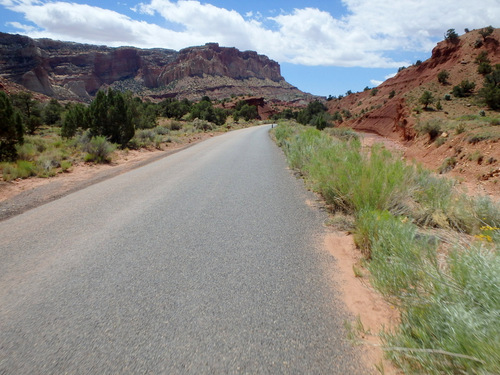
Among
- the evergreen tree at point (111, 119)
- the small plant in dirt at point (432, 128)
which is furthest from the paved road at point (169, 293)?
the small plant in dirt at point (432, 128)

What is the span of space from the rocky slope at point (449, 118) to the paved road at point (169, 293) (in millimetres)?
5750

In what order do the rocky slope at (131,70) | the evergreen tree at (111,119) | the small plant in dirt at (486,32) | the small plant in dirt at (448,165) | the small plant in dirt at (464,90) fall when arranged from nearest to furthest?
the small plant in dirt at (448,165), the evergreen tree at (111,119), the small plant in dirt at (464,90), the small plant in dirt at (486,32), the rocky slope at (131,70)

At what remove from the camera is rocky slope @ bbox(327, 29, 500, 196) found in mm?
14188

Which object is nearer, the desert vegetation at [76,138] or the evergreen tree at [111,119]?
the desert vegetation at [76,138]

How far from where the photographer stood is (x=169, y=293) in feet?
10.4

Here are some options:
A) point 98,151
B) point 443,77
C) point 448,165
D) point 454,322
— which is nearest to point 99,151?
point 98,151

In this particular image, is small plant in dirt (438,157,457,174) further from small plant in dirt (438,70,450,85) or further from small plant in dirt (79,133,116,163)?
small plant in dirt (438,70,450,85)

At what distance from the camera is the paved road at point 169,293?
2330 mm

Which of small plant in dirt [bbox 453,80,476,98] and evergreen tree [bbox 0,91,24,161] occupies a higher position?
small plant in dirt [bbox 453,80,476,98]

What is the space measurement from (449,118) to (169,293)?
96.5ft

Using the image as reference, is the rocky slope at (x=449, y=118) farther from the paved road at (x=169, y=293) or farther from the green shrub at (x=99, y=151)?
the green shrub at (x=99, y=151)

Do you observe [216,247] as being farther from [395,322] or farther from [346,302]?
[395,322]

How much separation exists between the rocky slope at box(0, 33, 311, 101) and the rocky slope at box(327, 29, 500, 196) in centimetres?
8289

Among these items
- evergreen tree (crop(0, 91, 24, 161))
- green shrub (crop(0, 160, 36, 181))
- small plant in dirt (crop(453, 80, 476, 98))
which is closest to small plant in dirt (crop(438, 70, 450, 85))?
small plant in dirt (crop(453, 80, 476, 98))
